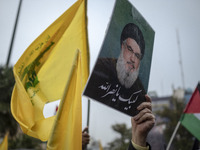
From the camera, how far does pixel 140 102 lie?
1585 millimetres

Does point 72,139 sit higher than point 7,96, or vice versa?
point 72,139

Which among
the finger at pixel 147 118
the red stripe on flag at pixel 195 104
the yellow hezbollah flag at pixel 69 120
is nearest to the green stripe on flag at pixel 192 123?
the red stripe on flag at pixel 195 104

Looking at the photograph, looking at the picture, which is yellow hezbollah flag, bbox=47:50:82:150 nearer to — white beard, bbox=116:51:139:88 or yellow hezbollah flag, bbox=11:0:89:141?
white beard, bbox=116:51:139:88

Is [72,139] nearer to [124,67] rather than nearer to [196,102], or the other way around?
[124,67]

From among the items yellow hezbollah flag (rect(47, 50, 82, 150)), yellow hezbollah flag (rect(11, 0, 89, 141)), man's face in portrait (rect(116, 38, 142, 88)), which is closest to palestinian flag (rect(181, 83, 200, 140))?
yellow hezbollah flag (rect(11, 0, 89, 141))

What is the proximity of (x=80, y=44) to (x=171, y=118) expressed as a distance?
62.5 ft

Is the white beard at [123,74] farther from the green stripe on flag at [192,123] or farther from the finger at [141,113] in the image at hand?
the green stripe on flag at [192,123]

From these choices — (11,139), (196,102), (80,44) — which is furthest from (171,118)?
(80,44)

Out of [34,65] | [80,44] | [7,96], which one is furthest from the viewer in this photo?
[7,96]

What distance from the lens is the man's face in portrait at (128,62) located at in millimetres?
1477

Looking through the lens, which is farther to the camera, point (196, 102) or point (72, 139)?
point (196, 102)

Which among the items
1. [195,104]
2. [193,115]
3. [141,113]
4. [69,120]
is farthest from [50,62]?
[193,115]

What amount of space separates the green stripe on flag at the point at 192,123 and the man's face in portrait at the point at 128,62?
2.91 m

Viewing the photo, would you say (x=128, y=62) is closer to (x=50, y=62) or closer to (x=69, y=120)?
(x=69, y=120)
